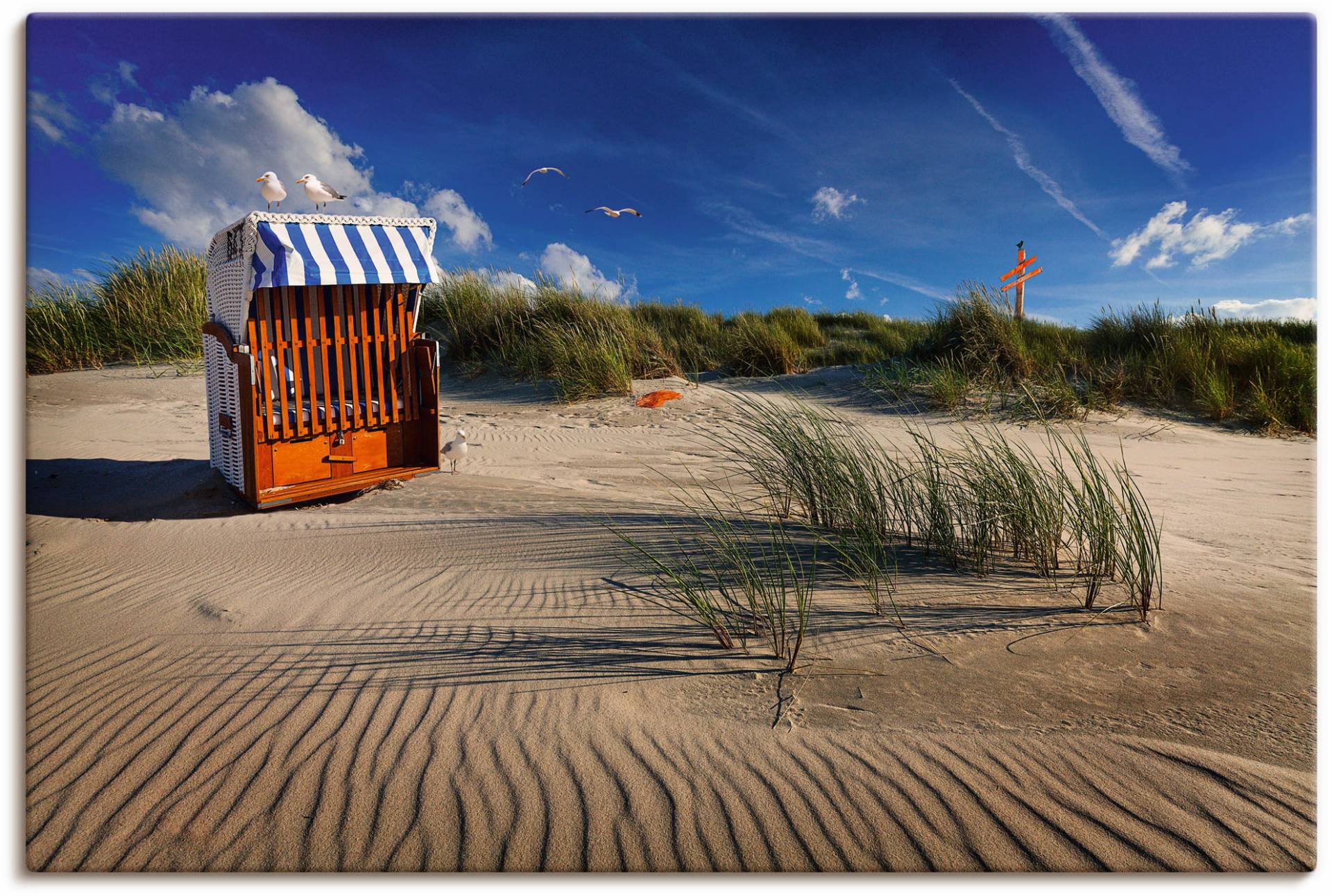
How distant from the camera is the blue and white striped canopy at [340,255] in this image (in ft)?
15.2

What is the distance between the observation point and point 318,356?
19.0 ft

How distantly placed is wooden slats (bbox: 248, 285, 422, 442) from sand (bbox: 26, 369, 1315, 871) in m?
1.33

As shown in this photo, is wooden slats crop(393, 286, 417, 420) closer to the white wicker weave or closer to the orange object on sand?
the white wicker weave

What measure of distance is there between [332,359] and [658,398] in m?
4.35

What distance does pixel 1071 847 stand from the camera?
5.78 ft

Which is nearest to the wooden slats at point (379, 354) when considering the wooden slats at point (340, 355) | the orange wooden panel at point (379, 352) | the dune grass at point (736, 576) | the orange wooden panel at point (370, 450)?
the orange wooden panel at point (379, 352)

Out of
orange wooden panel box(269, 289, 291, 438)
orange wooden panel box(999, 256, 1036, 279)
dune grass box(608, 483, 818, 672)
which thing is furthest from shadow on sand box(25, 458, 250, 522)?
orange wooden panel box(999, 256, 1036, 279)

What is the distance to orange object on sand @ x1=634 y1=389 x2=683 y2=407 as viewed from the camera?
927 centimetres

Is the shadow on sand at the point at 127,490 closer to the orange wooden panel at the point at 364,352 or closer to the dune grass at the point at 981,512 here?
the orange wooden panel at the point at 364,352

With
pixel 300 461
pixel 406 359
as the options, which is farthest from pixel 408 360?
pixel 300 461

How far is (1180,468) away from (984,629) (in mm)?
5006

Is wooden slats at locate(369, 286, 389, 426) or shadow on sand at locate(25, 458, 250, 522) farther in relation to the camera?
wooden slats at locate(369, 286, 389, 426)

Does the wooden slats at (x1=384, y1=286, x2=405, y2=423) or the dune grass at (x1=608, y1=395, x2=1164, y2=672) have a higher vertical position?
the wooden slats at (x1=384, y1=286, x2=405, y2=423)

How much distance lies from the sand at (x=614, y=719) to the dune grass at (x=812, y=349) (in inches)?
230
